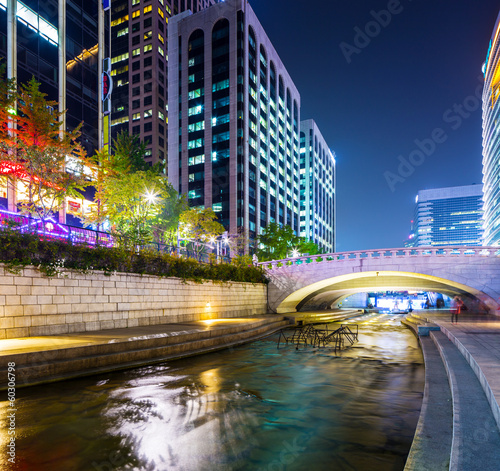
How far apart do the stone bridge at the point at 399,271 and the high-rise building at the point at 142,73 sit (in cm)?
6017

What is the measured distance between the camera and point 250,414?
24.3 ft

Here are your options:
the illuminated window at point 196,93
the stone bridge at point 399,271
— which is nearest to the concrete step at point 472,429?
the stone bridge at point 399,271

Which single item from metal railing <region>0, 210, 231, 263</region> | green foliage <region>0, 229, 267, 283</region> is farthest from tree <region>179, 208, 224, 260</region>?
metal railing <region>0, 210, 231, 263</region>

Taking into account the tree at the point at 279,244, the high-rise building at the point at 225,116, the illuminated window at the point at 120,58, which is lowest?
the tree at the point at 279,244

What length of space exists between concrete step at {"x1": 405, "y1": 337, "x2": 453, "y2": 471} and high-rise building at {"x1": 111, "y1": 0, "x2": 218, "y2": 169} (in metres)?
85.5

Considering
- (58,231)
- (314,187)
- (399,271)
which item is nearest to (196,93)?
(314,187)

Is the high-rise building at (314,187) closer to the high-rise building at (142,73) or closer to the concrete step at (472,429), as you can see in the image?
the high-rise building at (142,73)

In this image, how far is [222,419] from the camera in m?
7.04

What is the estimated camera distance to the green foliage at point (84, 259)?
13070 millimetres

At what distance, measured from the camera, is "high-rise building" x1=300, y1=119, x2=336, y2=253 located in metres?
110

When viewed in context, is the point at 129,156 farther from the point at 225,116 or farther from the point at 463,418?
the point at 225,116

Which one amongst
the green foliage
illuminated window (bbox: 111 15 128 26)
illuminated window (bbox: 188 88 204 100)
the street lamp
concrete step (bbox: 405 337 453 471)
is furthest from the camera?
illuminated window (bbox: 111 15 128 26)

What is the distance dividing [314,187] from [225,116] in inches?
1934

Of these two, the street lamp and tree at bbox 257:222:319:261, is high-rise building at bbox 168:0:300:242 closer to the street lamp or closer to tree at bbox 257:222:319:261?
tree at bbox 257:222:319:261
